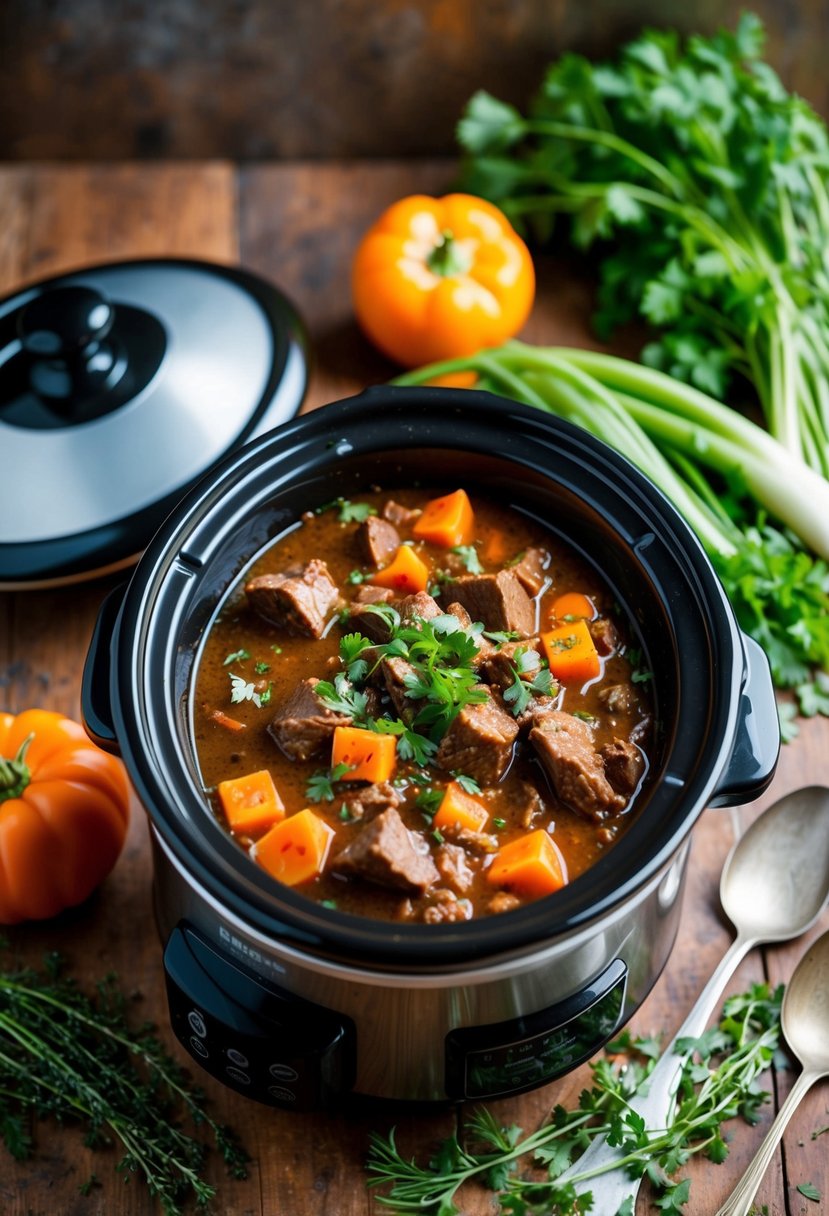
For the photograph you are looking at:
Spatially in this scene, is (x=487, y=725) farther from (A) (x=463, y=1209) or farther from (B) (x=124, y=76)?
(B) (x=124, y=76)

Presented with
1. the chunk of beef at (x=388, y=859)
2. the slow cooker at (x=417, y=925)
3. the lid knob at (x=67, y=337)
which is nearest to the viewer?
the slow cooker at (x=417, y=925)

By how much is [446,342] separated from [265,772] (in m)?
1.85

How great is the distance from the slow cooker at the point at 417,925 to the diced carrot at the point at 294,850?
0.16 metres

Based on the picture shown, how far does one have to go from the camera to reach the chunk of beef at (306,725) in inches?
105

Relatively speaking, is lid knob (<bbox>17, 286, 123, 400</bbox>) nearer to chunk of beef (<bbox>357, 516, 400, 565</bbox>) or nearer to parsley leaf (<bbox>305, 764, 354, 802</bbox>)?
chunk of beef (<bbox>357, 516, 400, 565</bbox>)

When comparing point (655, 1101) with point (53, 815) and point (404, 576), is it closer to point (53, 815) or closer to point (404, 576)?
point (404, 576)

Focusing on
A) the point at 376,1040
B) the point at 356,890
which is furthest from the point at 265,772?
the point at 376,1040

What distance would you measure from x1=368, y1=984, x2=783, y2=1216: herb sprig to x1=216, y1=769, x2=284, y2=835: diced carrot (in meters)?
0.73

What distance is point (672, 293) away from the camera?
4012mm

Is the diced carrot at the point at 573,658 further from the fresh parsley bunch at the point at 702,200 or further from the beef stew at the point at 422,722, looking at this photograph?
the fresh parsley bunch at the point at 702,200

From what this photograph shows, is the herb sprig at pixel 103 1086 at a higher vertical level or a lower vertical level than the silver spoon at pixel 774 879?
lower

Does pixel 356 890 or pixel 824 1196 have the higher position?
pixel 356 890

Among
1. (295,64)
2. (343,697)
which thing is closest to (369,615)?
(343,697)

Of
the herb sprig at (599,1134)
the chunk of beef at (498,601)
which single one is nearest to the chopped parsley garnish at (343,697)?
the chunk of beef at (498,601)
